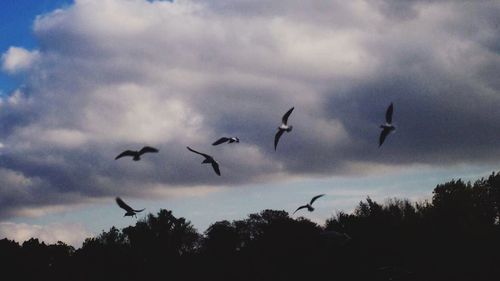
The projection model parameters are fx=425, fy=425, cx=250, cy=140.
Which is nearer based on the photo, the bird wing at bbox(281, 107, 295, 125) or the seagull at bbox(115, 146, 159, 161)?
the seagull at bbox(115, 146, 159, 161)

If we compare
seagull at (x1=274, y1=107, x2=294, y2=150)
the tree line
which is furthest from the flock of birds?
the tree line

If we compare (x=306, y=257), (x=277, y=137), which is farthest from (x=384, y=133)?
(x=306, y=257)

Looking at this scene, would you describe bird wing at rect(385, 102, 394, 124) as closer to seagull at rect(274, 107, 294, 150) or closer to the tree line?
seagull at rect(274, 107, 294, 150)

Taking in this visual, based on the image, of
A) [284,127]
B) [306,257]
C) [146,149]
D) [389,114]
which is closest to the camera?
[146,149]

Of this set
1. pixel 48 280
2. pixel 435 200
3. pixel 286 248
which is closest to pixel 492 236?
pixel 286 248

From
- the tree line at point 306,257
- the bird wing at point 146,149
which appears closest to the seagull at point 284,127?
the bird wing at point 146,149

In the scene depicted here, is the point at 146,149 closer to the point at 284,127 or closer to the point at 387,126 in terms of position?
the point at 284,127

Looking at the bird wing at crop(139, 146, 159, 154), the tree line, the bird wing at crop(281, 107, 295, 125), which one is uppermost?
the bird wing at crop(281, 107, 295, 125)

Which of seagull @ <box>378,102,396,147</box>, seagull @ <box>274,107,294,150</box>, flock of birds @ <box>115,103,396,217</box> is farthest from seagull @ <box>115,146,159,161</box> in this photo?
seagull @ <box>378,102,396,147</box>

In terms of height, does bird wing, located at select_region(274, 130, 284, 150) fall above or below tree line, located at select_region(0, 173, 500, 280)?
above

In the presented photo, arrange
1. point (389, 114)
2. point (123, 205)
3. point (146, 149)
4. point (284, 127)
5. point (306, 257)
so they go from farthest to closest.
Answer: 1. point (306, 257)
2. point (284, 127)
3. point (389, 114)
4. point (123, 205)
5. point (146, 149)

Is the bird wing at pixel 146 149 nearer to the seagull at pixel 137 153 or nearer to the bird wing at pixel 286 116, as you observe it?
the seagull at pixel 137 153

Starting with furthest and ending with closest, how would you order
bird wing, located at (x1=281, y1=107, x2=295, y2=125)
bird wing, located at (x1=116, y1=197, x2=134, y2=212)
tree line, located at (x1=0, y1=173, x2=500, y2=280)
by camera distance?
tree line, located at (x1=0, y1=173, x2=500, y2=280) → bird wing, located at (x1=281, y1=107, x2=295, y2=125) → bird wing, located at (x1=116, y1=197, x2=134, y2=212)

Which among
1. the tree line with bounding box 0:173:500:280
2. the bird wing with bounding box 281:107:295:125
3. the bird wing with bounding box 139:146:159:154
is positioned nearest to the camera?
the bird wing with bounding box 139:146:159:154
